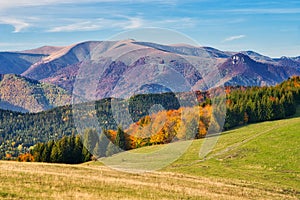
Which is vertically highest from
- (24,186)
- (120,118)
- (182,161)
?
(120,118)

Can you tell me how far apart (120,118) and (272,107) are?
91.6 metres

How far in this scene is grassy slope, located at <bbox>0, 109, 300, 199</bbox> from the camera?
28.3 m

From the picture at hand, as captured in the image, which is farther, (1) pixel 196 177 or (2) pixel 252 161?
(2) pixel 252 161

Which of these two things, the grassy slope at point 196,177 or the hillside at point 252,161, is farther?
the hillside at point 252,161

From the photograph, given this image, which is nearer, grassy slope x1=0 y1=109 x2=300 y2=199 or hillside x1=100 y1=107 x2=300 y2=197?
grassy slope x1=0 y1=109 x2=300 y2=199

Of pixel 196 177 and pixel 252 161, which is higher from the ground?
pixel 196 177

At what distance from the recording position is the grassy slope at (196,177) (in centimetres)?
2831

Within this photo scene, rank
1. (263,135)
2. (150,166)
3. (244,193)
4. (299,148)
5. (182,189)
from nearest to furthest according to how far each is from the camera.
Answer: (182,189), (244,193), (150,166), (299,148), (263,135)

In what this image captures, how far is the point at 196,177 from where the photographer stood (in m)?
49.0

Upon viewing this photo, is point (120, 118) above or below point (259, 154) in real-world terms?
above

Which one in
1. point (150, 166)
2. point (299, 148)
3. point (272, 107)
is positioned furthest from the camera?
point (272, 107)

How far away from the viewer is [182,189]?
3475 centimetres

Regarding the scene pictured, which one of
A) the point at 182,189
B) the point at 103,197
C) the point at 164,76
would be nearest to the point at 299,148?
the point at 164,76

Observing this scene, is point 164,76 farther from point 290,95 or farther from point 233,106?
point 290,95
